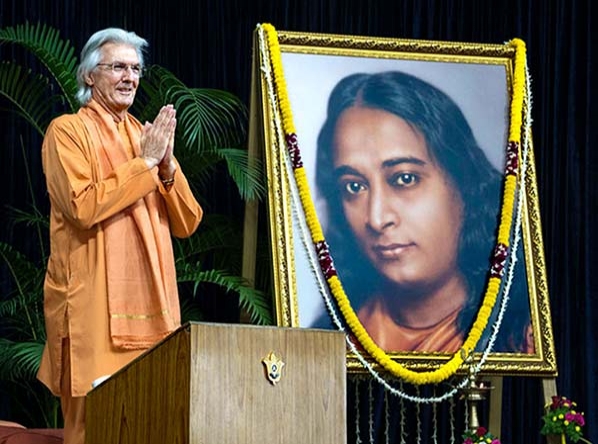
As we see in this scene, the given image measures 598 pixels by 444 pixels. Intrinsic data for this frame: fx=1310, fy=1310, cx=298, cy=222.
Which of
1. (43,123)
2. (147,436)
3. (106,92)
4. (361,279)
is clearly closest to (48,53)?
(43,123)

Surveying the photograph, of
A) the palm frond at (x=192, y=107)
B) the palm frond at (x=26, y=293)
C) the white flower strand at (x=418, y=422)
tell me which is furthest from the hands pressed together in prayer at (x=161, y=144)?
the white flower strand at (x=418, y=422)

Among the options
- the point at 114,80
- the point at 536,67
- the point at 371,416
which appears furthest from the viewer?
the point at 536,67

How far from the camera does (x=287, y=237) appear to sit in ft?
16.5

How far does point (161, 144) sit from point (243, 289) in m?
1.06

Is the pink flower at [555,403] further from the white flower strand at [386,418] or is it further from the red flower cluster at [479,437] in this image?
the white flower strand at [386,418]

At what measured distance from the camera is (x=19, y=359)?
4992 mm

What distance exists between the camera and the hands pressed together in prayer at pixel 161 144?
4.11 m

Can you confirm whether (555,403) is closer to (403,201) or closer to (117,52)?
(403,201)

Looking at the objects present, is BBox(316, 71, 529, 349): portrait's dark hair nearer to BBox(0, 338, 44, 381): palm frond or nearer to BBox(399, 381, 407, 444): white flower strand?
BBox(399, 381, 407, 444): white flower strand

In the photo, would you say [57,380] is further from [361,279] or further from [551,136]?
[551,136]

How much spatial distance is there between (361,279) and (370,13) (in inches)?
62.6

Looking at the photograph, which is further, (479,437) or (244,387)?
(479,437)

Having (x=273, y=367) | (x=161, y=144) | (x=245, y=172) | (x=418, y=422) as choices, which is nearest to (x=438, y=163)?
(x=245, y=172)

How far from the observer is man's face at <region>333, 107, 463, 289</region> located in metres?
5.19
